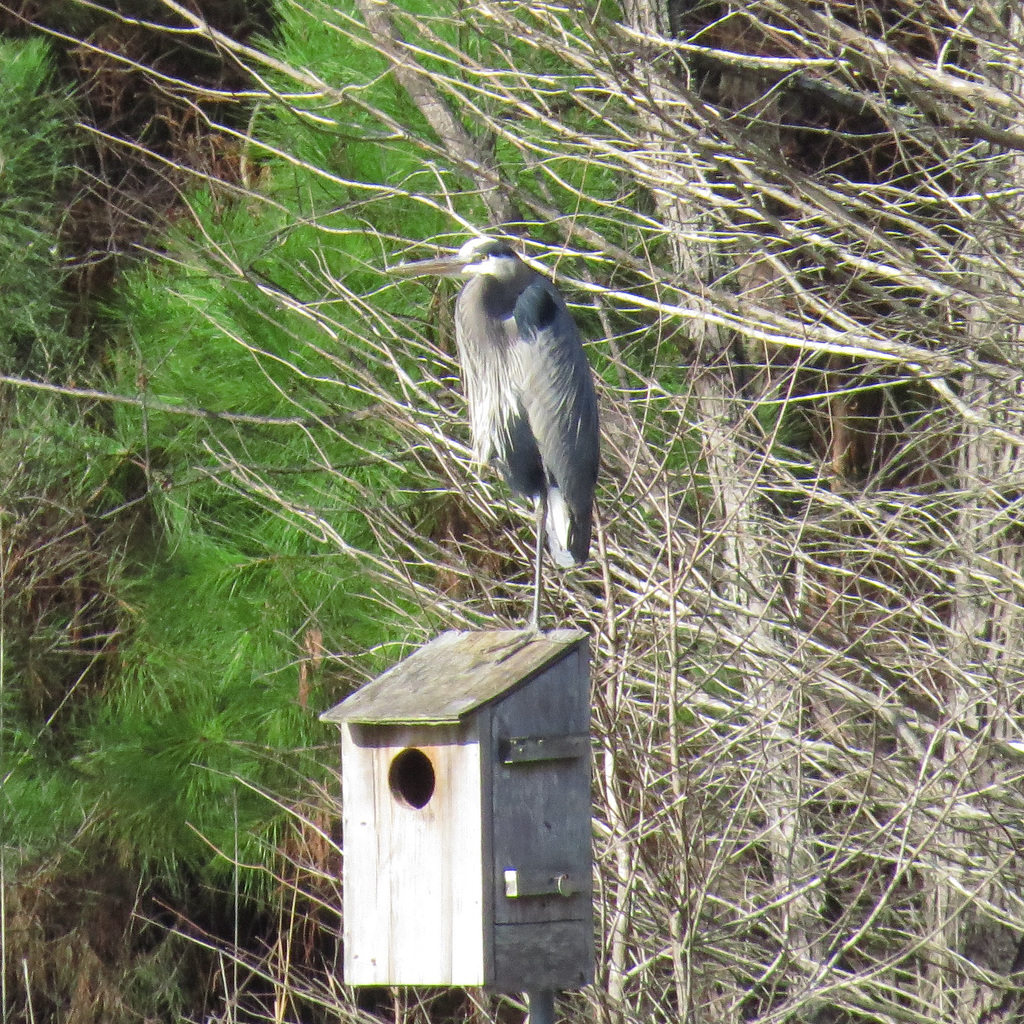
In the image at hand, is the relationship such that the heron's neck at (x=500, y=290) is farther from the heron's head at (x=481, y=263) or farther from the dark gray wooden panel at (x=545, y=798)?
the dark gray wooden panel at (x=545, y=798)

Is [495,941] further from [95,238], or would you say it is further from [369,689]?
[95,238]

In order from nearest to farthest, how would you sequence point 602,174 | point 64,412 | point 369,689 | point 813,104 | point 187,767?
point 369,689
point 602,174
point 187,767
point 64,412
point 813,104

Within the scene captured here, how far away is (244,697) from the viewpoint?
5191 millimetres

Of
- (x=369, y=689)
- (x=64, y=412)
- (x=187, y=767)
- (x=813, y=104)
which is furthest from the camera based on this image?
(x=813, y=104)

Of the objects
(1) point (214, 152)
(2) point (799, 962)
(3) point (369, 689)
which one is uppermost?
(1) point (214, 152)

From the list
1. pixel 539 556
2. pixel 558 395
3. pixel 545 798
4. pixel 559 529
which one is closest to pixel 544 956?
pixel 545 798

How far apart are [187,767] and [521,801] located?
3237 mm

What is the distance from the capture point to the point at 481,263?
3.41 meters

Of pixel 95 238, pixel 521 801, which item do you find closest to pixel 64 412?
pixel 95 238

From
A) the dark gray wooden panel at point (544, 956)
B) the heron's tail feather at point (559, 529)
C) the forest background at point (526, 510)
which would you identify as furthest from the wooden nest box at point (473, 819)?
the heron's tail feather at point (559, 529)

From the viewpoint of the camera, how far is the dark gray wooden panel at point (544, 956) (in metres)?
2.29

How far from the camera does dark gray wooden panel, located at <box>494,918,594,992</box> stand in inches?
Answer: 90.2

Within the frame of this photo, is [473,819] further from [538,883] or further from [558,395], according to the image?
[558,395]

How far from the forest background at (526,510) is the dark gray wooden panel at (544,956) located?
1.32 feet
